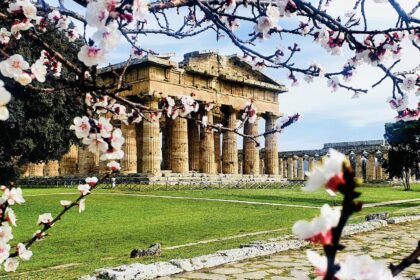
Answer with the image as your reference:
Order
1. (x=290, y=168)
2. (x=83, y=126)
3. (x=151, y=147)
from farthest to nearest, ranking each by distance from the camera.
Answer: (x=290, y=168), (x=151, y=147), (x=83, y=126)

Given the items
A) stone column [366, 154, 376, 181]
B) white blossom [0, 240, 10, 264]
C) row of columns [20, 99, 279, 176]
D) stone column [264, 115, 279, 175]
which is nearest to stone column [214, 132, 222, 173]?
row of columns [20, 99, 279, 176]

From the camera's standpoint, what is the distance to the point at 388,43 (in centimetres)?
482

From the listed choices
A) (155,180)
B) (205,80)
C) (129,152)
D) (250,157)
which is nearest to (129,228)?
(155,180)

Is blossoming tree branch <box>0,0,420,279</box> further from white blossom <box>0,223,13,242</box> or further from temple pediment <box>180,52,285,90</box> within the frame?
temple pediment <box>180,52,285,90</box>

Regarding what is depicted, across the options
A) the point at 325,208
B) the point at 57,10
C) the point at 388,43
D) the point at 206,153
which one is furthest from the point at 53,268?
the point at 206,153

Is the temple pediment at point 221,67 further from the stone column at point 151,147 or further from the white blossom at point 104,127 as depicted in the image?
the white blossom at point 104,127

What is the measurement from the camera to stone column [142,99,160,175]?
37.6 metres

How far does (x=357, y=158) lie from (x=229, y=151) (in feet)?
98.2

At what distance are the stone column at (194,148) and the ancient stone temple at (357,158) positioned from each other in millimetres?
A: 17551

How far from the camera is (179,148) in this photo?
4091cm

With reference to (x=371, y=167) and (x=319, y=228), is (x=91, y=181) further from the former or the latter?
(x=371, y=167)

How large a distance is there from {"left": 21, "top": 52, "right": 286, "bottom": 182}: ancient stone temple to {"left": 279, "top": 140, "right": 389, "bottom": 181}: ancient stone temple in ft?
42.9

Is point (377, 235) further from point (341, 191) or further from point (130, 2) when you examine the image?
point (341, 191)

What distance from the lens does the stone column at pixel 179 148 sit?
40459 millimetres
